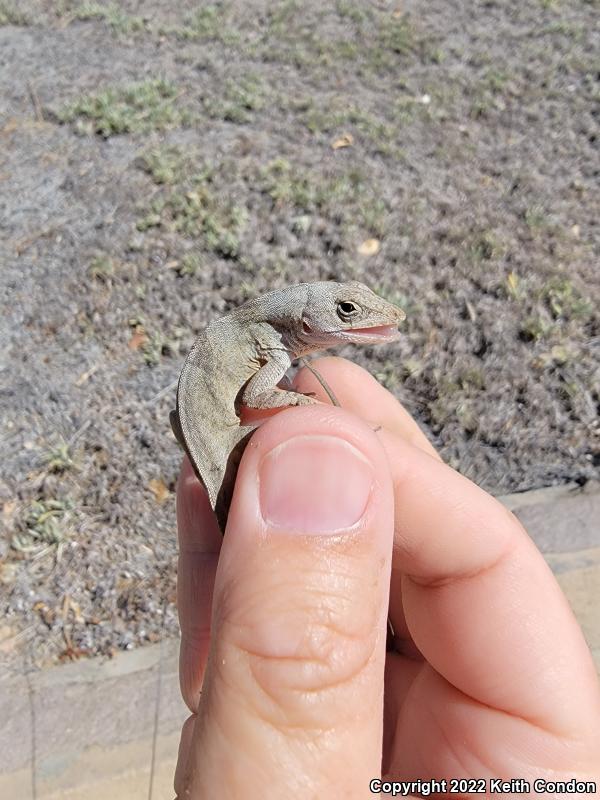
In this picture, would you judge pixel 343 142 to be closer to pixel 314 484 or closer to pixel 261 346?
pixel 261 346

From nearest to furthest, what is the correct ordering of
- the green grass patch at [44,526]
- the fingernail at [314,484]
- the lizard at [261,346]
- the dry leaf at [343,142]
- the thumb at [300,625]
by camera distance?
the thumb at [300,625], the fingernail at [314,484], the lizard at [261,346], the green grass patch at [44,526], the dry leaf at [343,142]

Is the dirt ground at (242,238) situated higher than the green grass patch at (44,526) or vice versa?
the dirt ground at (242,238)

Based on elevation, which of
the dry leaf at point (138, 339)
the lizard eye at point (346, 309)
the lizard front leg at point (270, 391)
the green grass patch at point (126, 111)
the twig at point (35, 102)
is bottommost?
the dry leaf at point (138, 339)

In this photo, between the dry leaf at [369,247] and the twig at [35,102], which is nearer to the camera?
the dry leaf at [369,247]

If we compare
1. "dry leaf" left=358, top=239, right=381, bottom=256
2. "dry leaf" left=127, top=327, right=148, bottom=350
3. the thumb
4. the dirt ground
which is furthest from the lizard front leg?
"dry leaf" left=358, top=239, right=381, bottom=256

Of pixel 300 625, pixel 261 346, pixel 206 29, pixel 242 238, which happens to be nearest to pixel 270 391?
pixel 261 346

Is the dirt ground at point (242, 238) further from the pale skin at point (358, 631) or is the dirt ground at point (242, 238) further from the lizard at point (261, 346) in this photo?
the lizard at point (261, 346)

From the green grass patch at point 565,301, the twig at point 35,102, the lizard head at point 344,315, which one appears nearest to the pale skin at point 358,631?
the lizard head at point 344,315

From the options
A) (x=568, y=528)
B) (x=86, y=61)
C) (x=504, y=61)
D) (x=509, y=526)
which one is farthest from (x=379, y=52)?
(x=509, y=526)
